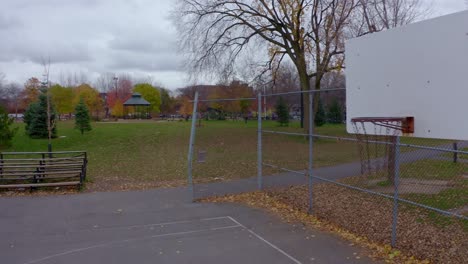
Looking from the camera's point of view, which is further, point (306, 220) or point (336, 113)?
point (336, 113)

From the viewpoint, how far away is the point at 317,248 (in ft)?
19.7

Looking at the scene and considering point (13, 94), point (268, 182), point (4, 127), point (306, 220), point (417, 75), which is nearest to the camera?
point (417, 75)

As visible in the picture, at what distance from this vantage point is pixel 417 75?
527cm

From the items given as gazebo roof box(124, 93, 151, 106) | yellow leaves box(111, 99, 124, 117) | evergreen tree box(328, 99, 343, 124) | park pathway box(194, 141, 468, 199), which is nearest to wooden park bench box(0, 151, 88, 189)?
park pathway box(194, 141, 468, 199)

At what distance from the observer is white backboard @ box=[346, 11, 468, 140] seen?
4685 mm

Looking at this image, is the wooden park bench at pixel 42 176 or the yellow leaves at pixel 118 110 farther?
the yellow leaves at pixel 118 110

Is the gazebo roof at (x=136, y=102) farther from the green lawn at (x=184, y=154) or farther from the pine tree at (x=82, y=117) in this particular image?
the green lawn at (x=184, y=154)

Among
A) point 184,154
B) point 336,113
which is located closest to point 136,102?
point 184,154

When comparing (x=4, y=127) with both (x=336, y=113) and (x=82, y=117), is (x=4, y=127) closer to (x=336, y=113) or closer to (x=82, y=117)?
(x=82, y=117)

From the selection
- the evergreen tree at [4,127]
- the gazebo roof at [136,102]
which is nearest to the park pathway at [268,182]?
the evergreen tree at [4,127]

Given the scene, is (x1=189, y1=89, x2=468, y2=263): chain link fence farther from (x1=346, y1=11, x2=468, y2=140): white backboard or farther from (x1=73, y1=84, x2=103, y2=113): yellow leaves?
(x1=73, y1=84, x2=103, y2=113): yellow leaves

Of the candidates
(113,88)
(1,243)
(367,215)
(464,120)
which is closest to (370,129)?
(464,120)

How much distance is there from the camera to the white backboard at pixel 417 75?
469cm

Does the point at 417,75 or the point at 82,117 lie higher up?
the point at 417,75
